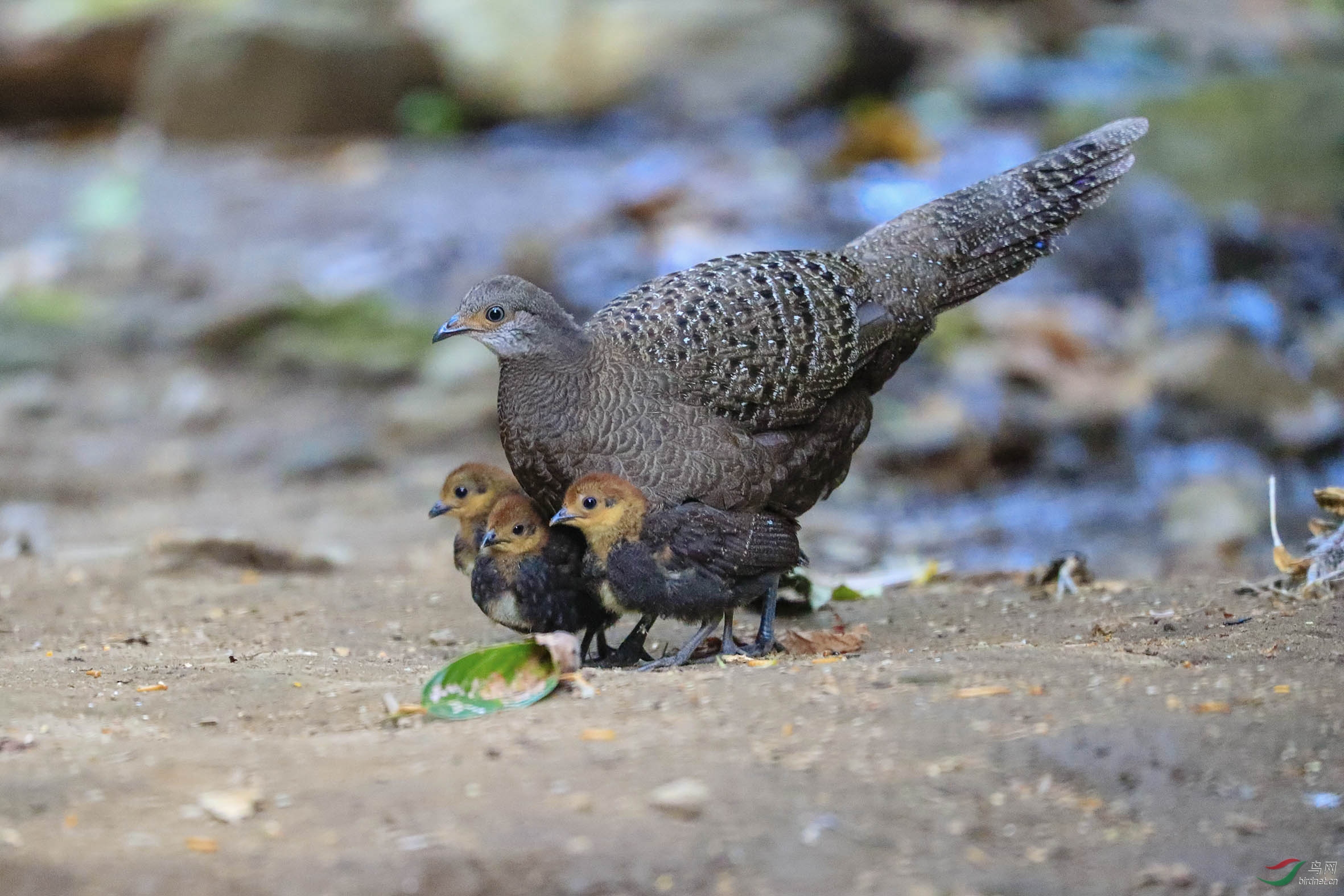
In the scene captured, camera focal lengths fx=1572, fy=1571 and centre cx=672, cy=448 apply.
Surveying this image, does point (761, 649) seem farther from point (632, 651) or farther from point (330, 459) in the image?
point (330, 459)

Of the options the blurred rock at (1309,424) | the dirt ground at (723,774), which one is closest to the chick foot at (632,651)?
the dirt ground at (723,774)

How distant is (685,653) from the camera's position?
5102mm

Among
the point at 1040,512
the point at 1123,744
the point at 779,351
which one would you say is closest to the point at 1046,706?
the point at 1123,744

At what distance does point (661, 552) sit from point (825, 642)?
0.64 meters

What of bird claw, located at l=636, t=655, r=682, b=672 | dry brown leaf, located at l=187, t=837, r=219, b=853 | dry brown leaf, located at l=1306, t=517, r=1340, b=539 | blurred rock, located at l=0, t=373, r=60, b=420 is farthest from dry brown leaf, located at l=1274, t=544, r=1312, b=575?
blurred rock, located at l=0, t=373, r=60, b=420

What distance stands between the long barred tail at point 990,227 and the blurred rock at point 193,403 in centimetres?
604

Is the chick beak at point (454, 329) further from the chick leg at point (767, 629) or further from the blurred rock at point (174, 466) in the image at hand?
the blurred rock at point (174, 466)

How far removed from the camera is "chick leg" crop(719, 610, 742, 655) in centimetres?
524

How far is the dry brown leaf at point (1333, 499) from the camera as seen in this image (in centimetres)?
509

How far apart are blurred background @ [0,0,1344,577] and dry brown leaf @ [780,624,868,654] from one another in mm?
2408

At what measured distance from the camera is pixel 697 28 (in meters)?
15.0

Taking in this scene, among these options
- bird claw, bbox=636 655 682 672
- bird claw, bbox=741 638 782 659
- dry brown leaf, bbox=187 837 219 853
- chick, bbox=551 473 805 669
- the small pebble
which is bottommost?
dry brown leaf, bbox=187 837 219 853

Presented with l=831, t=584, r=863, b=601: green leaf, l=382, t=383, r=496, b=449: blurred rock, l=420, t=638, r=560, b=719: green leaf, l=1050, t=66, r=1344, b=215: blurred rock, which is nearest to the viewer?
l=420, t=638, r=560, b=719: green leaf

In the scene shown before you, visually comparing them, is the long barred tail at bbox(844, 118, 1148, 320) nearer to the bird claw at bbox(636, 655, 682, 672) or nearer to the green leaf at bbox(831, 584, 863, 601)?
the green leaf at bbox(831, 584, 863, 601)
